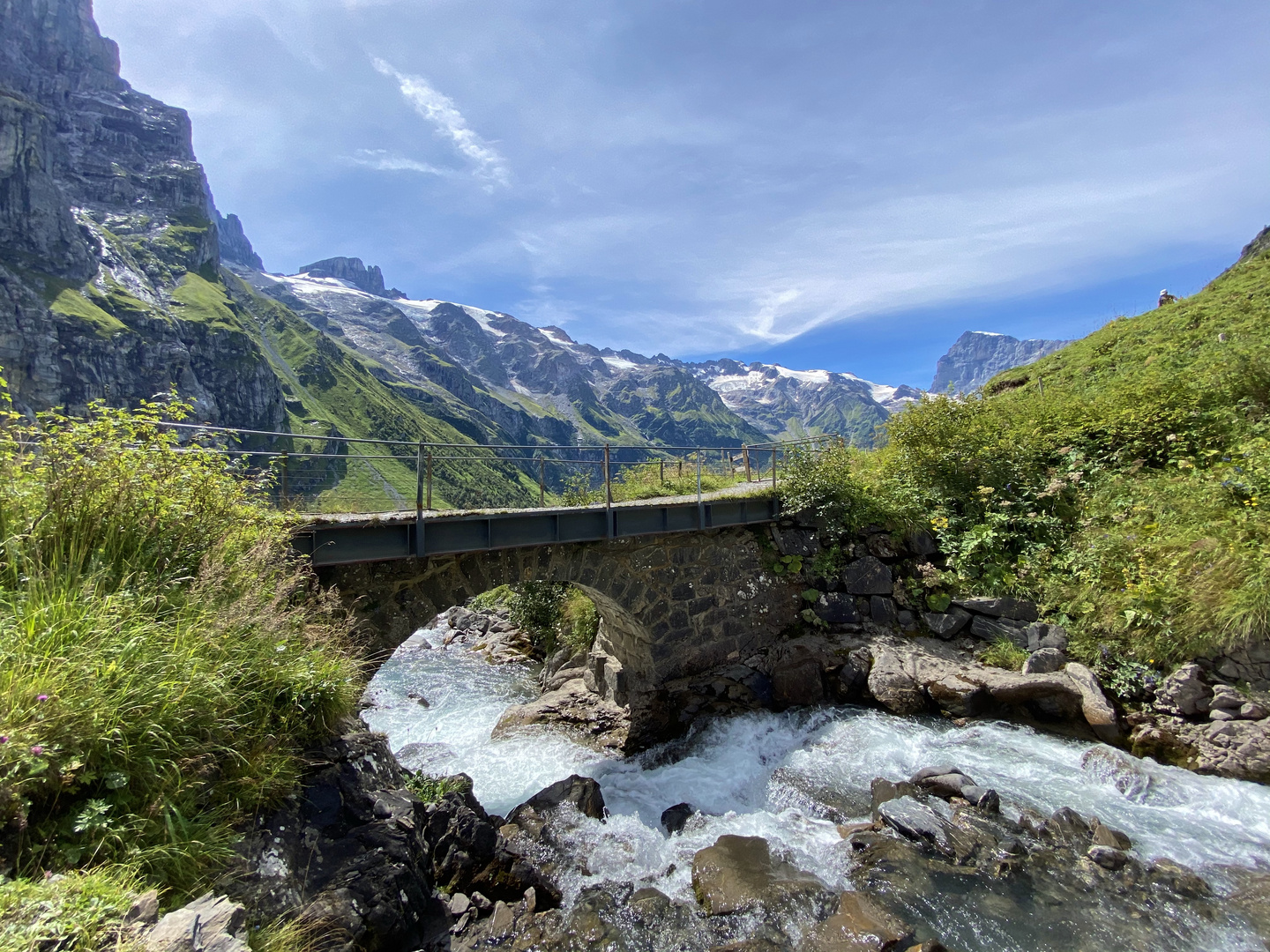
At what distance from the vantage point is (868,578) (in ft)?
41.0

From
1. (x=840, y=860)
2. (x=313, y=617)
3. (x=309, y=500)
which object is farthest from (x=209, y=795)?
(x=840, y=860)

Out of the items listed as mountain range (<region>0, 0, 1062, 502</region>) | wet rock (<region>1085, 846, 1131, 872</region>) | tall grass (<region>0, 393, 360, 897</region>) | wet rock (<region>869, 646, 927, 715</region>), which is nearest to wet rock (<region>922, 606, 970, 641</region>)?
wet rock (<region>869, 646, 927, 715</region>)

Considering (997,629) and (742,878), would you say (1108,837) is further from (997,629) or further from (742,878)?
(997,629)

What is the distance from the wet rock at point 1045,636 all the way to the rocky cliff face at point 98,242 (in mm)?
74314

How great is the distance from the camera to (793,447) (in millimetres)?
14125

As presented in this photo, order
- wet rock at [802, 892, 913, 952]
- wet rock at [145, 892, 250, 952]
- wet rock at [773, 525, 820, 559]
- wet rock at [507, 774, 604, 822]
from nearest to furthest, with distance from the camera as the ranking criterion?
wet rock at [145, 892, 250, 952], wet rock at [802, 892, 913, 952], wet rock at [507, 774, 604, 822], wet rock at [773, 525, 820, 559]

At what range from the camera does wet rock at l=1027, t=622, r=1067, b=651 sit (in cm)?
1014

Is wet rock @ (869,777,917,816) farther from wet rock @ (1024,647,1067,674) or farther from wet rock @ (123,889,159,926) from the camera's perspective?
wet rock @ (123,889,159,926)

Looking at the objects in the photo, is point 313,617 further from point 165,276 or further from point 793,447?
point 165,276

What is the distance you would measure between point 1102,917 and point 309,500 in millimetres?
10844

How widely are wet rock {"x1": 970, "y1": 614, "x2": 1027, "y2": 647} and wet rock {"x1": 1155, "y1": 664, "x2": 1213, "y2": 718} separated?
82.4 inches

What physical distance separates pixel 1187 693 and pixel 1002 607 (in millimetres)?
2945

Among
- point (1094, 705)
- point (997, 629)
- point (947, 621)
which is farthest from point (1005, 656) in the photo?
point (1094, 705)

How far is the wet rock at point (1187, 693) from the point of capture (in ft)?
27.6
